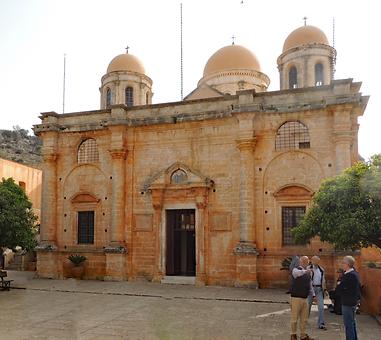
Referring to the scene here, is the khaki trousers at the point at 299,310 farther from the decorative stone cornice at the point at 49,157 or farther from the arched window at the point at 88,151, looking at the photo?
the decorative stone cornice at the point at 49,157

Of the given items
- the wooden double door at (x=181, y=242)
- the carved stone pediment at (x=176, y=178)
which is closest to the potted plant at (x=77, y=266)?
the wooden double door at (x=181, y=242)

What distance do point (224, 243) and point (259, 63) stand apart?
15356 millimetres

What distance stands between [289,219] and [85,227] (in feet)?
32.0

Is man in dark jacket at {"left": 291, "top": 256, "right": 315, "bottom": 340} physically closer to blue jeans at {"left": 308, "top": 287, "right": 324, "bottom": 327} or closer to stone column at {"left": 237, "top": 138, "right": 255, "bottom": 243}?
blue jeans at {"left": 308, "top": 287, "right": 324, "bottom": 327}

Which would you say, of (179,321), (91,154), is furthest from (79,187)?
(179,321)

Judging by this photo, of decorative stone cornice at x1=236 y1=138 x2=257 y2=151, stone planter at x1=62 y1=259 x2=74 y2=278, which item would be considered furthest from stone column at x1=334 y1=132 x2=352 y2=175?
stone planter at x1=62 y1=259 x2=74 y2=278

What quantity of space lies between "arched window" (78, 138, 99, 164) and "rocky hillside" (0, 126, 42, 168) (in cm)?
2902

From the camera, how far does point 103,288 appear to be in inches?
658

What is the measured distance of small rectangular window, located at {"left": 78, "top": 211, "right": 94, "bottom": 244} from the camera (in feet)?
66.6

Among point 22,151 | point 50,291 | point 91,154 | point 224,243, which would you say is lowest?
point 50,291

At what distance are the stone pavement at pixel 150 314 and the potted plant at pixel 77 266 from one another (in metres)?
2.08

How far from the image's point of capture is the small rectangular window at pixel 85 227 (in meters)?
20.3

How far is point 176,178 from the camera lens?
1892 centimetres

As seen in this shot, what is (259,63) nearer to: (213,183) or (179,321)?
(213,183)
